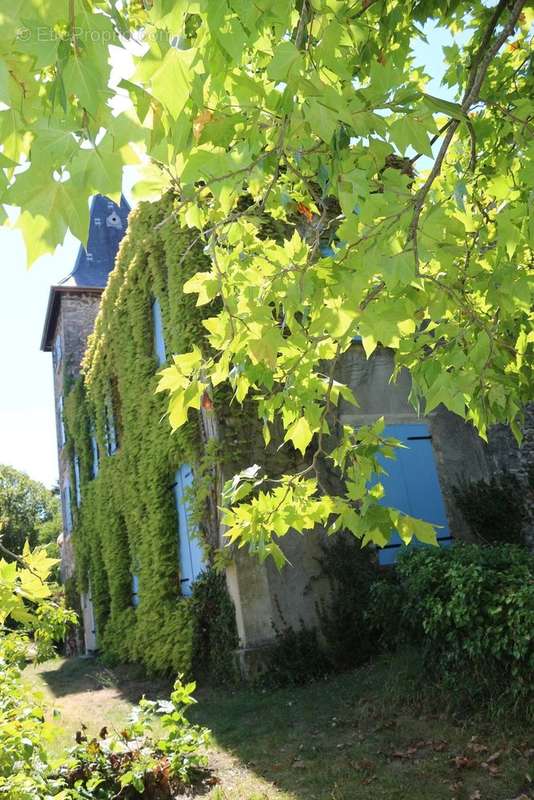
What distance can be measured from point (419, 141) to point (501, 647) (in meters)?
3.95

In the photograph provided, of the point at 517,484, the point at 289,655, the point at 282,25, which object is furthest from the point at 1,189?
the point at 517,484

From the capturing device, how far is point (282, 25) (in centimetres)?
187

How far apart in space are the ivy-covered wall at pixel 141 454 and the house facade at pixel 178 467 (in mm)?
26

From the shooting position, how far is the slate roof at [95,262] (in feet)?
69.4

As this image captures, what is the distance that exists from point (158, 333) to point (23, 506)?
33.2 m

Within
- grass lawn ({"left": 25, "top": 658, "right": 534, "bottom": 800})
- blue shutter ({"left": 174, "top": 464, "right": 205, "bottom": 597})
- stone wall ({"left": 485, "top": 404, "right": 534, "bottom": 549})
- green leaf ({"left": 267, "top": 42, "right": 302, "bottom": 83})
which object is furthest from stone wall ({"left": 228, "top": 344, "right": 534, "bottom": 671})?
green leaf ({"left": 267, "top": 42, "right": 302, "bottom": 83})

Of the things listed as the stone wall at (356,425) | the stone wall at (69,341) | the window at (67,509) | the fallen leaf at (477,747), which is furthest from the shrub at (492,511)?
the window at (67,509)

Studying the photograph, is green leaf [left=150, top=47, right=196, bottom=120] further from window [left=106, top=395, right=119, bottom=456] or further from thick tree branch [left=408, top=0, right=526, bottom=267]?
window [left=106, top=395, right=119, bottom=456]

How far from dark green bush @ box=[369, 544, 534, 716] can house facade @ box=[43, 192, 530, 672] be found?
2.04m

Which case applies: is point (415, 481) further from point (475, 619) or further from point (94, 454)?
point (94, 454)

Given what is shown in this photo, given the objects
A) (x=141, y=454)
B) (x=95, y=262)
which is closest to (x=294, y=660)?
(x=141, y=454)

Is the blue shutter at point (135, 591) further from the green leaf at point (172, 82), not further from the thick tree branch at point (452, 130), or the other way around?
the green leaf at point (172, 82)

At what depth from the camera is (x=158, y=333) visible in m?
11.2

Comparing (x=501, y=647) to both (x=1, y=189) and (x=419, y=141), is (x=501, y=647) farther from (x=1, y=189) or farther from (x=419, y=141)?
(x=1, y=189)
